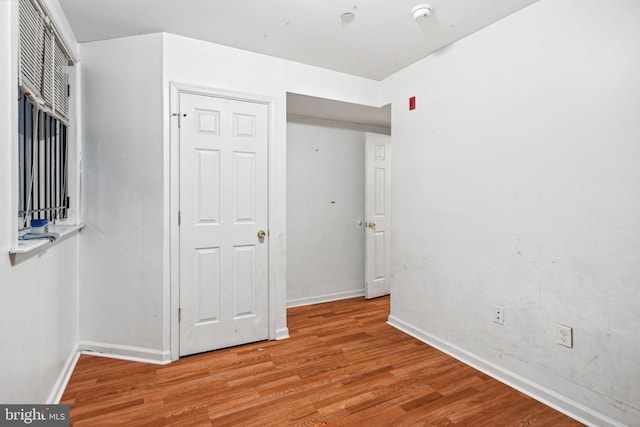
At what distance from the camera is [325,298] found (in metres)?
3.86

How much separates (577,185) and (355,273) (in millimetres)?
2659

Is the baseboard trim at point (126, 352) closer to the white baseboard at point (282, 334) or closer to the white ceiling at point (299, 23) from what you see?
the white baseboard at point (282, 334)

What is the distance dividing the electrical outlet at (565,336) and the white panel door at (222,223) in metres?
2.07

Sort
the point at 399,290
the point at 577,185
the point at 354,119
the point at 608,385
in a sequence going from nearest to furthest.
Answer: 1. the point at 608,385
2. the point at 577,185
3. the point at 399,290
4. the point at 354,119

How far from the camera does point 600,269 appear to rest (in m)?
1.71

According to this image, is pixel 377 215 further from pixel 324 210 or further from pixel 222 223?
pixel 222 223

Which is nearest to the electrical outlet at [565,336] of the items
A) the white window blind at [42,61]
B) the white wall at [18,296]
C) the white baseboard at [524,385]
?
the white baseboard at [524,385]

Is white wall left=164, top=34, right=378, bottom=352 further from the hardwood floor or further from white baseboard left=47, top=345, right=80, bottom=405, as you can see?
white baseboard left=47, top=345, right=80, bottom=405

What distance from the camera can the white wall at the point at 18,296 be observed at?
4.28 ft

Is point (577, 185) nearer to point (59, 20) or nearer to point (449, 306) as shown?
point (449, 306)

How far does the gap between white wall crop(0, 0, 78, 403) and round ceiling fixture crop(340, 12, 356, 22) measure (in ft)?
5.60

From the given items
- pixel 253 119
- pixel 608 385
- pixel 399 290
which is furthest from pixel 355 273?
pixel 608 385

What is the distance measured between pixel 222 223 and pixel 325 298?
1787 mm

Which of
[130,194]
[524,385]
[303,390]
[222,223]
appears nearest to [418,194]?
[524,385]
